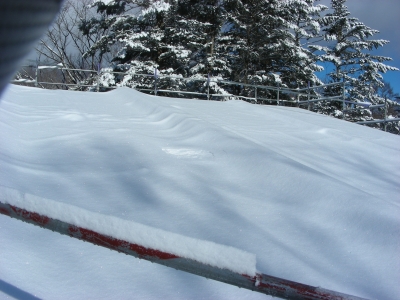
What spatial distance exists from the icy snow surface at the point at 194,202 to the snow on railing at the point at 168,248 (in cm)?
4

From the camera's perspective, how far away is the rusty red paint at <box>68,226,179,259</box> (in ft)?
3.33

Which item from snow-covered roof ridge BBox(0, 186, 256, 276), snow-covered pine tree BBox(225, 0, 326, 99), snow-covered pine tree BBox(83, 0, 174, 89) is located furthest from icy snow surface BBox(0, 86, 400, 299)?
snow-covered pine tree BBox(225, 0, 326, 99)

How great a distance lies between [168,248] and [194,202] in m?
1.41

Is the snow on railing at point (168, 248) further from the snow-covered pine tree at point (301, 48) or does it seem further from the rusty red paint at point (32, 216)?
the snow-covered pine tree at point (301, 48)

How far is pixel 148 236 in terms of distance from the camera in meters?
1.03

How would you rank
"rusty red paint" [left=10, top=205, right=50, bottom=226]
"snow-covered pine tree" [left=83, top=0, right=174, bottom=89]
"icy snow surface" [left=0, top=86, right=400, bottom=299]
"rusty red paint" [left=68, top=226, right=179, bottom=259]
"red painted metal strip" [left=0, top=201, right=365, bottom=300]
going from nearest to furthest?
"red painted metal strip" [left=0, top=201, right=365, bottom=300]
"rusty red paint" [left=68, top=226, right=179, bottom=259]
"rusty red paint" [left=10, top=205, right=50, bottom=226]
"icy snow surface" [left=0, top=86, right=400, bottom=299]
"snow-covered pine tree" [left=83, top=0, right=174, bottom=89]

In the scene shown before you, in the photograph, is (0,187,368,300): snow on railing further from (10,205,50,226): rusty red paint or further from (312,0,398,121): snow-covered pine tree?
(312,0,398,121): snow-covered pine tree

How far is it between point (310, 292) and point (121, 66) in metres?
15.0

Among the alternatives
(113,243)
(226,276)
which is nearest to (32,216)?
(113,243)

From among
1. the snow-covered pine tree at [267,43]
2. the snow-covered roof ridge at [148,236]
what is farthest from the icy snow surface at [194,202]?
the snow-covered pine tree at [267,43]

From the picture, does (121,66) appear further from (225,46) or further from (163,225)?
(163,225)

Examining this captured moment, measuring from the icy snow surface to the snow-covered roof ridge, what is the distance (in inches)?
1.0

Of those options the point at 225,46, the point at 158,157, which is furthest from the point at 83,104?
the point at 225,46

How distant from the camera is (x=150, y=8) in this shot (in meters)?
14.4
